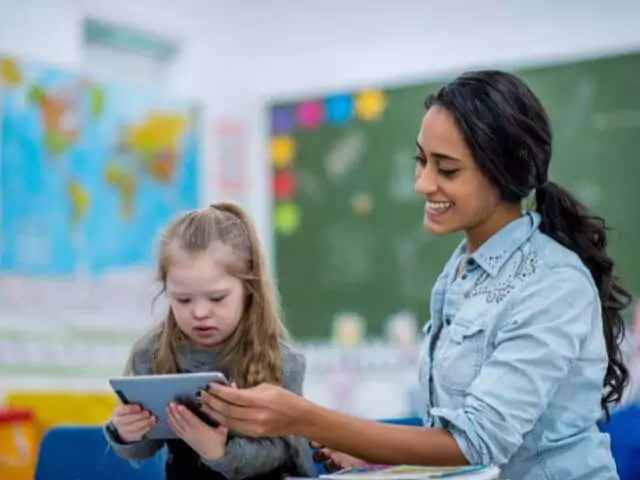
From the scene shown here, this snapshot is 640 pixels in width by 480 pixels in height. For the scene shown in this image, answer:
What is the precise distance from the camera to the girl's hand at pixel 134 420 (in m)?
1.77

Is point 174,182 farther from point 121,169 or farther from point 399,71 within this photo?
point 399,71

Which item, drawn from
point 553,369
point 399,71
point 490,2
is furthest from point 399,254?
point 553,369

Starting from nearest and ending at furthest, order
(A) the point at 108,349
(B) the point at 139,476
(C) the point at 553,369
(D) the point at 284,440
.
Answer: (C) the point at 553,369, (D) the point at 284,440, (B) the point at 139,476, (A) the point at 108,349

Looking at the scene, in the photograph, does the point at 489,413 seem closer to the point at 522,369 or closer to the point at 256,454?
the point at 522,369

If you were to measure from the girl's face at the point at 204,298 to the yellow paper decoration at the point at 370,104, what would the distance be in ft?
12.0

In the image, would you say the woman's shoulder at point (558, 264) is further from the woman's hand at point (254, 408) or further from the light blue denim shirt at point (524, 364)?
the woman's hand at point (254, 408)

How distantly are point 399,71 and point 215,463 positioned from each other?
402 cm

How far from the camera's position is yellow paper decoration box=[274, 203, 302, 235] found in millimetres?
5867

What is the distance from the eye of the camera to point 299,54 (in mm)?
5875

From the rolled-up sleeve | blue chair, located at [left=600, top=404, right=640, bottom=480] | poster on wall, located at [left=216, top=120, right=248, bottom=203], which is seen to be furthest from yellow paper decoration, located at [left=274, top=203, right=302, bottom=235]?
the rolled-up sleeve

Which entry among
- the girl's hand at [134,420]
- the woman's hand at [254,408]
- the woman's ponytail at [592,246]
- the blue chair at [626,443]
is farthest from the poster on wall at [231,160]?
the woman's hand at [254,408]

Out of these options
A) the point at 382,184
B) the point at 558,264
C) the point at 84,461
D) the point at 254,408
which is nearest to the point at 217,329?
the point at 254,408

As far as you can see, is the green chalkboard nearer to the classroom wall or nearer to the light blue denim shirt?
the classroom wall

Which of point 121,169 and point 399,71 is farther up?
point 399,71
